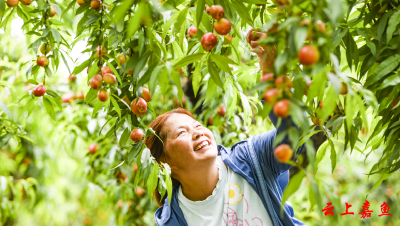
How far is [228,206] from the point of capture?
1094mm

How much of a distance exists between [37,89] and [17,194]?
1087 mm

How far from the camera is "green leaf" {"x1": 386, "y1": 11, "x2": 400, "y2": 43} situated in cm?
62

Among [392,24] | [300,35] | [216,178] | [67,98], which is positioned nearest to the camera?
[300,35]

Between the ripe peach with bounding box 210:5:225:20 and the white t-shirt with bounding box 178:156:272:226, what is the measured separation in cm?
61

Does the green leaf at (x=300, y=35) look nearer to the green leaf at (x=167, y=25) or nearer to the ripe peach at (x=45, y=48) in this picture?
the green leaf at (x=167, y=25)

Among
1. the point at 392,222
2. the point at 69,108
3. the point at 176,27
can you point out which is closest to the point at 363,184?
the point at 392,222

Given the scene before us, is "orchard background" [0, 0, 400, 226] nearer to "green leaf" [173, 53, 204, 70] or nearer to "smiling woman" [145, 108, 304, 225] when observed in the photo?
"green leaf" [173, 53, 204, 70]

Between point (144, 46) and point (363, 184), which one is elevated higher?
point (144, 46)

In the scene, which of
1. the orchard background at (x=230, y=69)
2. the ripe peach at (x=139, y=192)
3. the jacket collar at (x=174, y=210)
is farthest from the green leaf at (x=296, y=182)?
the ripe peach at (x=139, y=192)

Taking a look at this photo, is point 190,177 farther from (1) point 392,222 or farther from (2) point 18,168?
(1) point 392,222

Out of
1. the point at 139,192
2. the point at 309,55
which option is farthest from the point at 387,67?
the point at 139,192

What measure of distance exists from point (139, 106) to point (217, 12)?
0.88 feet

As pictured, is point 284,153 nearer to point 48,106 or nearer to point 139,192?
point 48,106

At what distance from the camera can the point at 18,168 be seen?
2.88 m
